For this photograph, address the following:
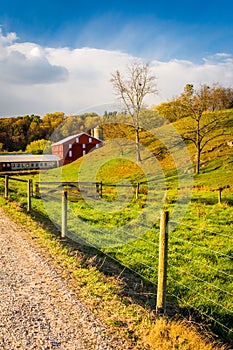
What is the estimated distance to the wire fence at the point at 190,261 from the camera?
595 centimetres

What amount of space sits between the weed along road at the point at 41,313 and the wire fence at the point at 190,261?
180cm

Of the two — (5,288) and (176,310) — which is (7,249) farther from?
(176,310)

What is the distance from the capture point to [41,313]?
187 inches

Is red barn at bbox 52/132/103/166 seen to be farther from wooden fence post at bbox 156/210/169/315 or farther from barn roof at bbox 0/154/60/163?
A: wooden fence post at bbox 156/210/169/315

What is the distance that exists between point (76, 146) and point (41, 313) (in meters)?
57.6

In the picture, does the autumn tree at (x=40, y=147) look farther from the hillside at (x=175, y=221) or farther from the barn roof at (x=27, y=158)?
the hillside at (x=175, y=221)

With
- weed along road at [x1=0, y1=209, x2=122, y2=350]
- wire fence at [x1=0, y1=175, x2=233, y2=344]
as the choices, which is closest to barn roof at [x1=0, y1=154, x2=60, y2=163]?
wire fence at [x1=0, y1=175, x2=233, y2=344]

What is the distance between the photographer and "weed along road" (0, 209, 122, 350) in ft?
13.2

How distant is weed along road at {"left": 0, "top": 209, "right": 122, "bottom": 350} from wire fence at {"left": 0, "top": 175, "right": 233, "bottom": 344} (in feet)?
5.91

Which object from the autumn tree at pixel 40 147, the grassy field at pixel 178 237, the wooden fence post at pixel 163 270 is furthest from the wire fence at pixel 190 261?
the autumn tree at pixel 40 147

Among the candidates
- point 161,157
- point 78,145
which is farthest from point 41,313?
point 78,145

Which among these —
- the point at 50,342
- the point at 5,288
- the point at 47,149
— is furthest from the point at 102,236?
the point at 47,149

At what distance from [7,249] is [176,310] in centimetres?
Result: 446

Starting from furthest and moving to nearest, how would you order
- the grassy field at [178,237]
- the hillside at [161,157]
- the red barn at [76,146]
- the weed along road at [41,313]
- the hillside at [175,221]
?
the red barn at [76,146] → the hillside at [161,157] → the hillside at [175,221] → the grassy field at [178,237] → the weed along road at [41,313]
